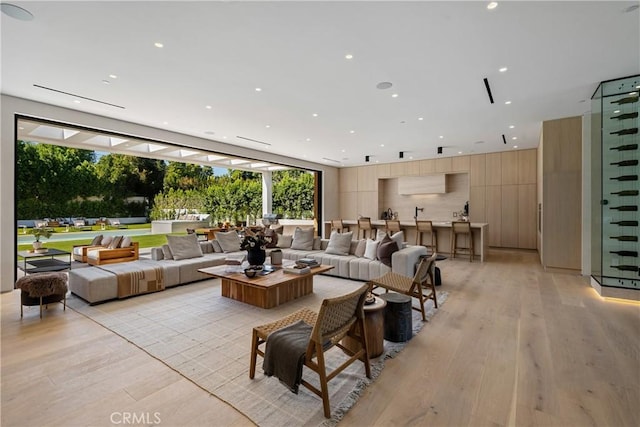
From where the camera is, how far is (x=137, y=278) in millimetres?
4441

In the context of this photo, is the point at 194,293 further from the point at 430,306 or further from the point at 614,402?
the point at 614,402

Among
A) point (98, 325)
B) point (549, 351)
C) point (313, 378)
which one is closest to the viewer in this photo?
point (313, 378)

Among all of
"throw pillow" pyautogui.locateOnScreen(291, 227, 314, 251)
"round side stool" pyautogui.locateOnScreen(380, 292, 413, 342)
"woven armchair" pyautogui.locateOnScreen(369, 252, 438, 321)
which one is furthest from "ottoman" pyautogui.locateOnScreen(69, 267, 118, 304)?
"round side stool" pyautogui.locateOnScreen(380, 292, 413, 342)

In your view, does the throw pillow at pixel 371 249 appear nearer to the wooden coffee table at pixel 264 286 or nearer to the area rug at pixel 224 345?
the area rug at pixel 224 345

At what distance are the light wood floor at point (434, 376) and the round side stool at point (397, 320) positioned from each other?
0.17m

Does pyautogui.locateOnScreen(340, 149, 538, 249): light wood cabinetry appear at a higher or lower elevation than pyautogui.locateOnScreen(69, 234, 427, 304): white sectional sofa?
higher

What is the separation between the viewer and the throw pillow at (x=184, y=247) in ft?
18.0

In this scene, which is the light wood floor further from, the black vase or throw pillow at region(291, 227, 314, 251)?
throw pillow at region(291, 227, 314, 251)

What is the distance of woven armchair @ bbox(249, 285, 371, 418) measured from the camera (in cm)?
189

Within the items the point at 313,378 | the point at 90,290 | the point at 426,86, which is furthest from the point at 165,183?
the point at 313,378

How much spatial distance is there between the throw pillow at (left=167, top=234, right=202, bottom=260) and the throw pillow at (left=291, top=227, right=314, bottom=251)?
2129 mm

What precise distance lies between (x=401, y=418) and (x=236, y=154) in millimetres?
8041

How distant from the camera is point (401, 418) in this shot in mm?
1879

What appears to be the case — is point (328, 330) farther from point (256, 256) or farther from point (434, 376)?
point (256, 256)
